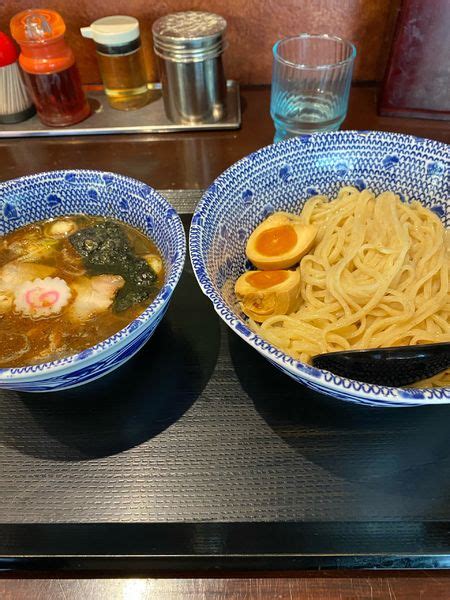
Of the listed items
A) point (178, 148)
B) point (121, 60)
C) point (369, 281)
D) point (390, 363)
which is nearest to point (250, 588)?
point (390, 363)

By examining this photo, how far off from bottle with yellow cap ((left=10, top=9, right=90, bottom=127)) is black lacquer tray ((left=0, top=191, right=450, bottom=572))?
1550 millimetres

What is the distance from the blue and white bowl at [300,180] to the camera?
136 cm

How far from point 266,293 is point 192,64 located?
1308 mm

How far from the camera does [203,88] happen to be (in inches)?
86.4

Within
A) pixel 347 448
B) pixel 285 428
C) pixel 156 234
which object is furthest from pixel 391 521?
pixel 156 234

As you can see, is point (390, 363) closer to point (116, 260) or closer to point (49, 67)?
point (116, 260)

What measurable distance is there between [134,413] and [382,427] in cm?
65

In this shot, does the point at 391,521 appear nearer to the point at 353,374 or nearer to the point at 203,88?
the point at 353,374

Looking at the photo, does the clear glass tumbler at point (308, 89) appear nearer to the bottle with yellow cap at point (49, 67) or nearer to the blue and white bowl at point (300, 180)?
the blue and white bowl at point (300, 180)

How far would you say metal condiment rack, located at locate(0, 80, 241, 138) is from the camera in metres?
2.31

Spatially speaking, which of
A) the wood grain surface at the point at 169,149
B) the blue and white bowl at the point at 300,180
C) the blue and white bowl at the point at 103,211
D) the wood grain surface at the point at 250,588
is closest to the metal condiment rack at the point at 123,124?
the wood grain surface at the point at 169,149

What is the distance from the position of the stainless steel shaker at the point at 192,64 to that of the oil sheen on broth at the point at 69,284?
98 cm

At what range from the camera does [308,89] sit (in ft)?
6.98

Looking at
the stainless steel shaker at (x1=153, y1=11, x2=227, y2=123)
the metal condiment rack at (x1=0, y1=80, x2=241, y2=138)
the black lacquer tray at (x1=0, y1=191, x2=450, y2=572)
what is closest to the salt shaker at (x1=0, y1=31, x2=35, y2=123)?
the metal condiment rack at (x1=0, y1=80, x2=241, y2=138)
